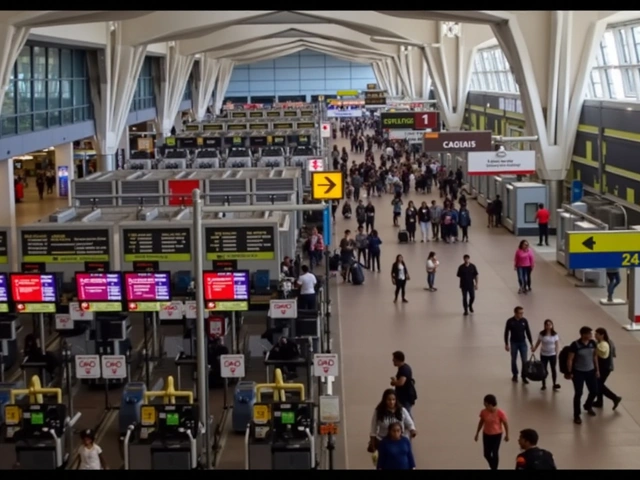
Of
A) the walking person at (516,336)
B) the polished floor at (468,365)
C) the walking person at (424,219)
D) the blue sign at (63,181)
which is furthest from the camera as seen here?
the blue sign at (63,181)

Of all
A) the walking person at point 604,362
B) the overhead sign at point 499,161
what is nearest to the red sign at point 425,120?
Answer: the overhead sign at point 499,161

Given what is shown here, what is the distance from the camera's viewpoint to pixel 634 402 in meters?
15.5

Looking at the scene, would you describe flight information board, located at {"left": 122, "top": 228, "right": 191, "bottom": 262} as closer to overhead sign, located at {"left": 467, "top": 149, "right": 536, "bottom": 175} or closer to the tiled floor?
overhead sign, located at {"left": 467, "top": 149, "right": 536, "bottom": 175}

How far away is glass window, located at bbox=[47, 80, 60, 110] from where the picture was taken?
35.5 metres

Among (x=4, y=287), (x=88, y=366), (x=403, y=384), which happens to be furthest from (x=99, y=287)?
(x=403, y=384)

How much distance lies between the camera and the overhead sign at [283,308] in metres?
17.4

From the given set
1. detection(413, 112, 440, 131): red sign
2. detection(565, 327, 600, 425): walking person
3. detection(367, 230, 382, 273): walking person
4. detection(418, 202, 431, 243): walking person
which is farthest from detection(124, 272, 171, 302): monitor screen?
detection(413, 112, 440, 131): red sign

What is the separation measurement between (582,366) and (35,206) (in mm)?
31463

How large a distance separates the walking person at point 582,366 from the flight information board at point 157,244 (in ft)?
25.7

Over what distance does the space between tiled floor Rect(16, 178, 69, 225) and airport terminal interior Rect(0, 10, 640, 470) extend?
345cm

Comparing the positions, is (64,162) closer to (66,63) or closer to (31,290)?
(66,63)

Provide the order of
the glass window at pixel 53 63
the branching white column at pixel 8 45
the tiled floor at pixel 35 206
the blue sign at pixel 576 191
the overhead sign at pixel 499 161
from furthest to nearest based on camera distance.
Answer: the tiled floor at pixel 35 206 < the glass window at pixel 53 63 < the blue sign at pixel 576 191 < the overhead sign at pixel 499 161 < the branching white column at pixel 8 45

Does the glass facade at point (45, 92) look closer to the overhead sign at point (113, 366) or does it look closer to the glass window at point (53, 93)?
the glass window at point (53, 93)
